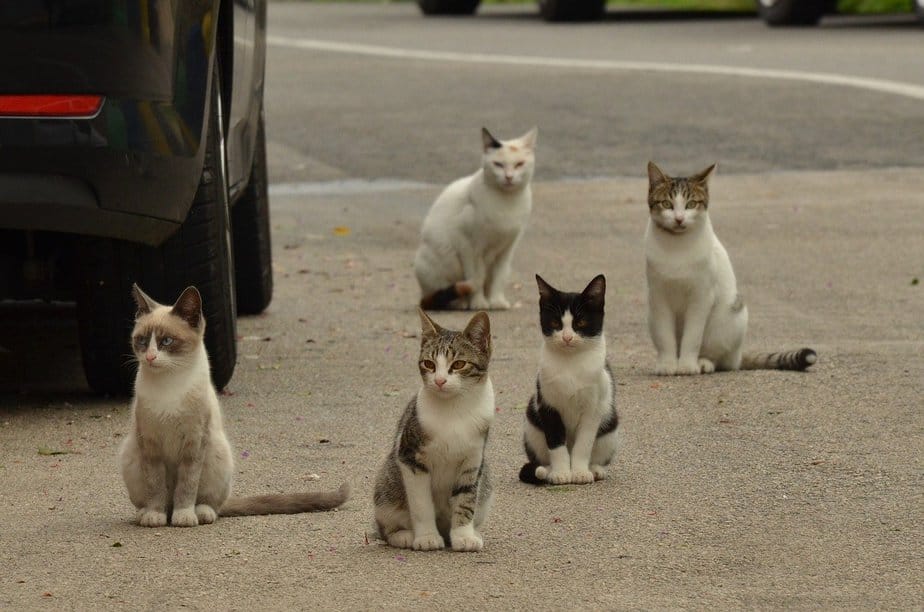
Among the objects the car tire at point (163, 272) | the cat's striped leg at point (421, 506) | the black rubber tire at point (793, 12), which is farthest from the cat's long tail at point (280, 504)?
the black rubber tire at point (793, 12)

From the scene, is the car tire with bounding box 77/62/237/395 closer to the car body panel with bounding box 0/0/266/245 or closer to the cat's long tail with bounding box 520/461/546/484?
the car body panel with bounding box 0/0/266/245

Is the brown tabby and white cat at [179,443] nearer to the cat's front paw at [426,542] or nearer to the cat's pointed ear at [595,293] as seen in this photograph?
the cat's front paw at [426,542]

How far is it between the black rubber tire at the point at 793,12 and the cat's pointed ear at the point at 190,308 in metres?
19.3

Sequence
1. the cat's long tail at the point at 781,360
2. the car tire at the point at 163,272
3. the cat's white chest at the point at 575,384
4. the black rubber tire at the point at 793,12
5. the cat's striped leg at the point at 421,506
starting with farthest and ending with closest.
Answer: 1. the black rubber tire at the point at 793,12
2. the cat's long tail at the point at 781,360
3. the car tire at the point at 163,272
4. the cat's white chest at the point at 575,384
5. the cat's striped leg at the point at 421,506

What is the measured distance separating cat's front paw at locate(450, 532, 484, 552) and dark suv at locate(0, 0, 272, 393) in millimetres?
1653

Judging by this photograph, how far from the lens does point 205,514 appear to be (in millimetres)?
4816

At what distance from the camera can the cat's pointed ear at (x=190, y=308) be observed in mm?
4945

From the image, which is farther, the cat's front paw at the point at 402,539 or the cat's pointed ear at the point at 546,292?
the cat's pointed ear at the point at 546,292

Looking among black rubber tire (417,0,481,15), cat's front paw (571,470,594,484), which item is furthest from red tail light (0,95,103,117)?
black rubber tire (417,0,481,15)

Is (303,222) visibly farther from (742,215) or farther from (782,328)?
(782,328)

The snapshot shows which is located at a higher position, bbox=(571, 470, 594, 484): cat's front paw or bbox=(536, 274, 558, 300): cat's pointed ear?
bbox=(536, 274, 558, 300): cat's pointed ear

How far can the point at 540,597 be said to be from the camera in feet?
13.4

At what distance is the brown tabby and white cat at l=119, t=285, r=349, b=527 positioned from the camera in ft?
15.6

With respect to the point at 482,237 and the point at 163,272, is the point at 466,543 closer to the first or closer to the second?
the point at 163,272
